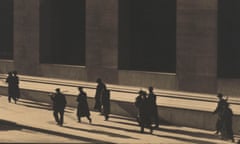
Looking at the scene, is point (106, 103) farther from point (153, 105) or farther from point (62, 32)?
point (62, 32)

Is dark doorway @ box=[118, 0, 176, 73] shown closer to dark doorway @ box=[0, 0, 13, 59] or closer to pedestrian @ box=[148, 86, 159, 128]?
pedestrian @ box=[148, 86, 159, 128]

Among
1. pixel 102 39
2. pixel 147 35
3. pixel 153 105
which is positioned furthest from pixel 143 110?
pixel 102 39

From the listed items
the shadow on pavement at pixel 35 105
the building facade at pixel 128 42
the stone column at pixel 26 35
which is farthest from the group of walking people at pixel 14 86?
the stone column at pixel 26 35

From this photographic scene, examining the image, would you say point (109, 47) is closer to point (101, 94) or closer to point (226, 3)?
point (101, 94)

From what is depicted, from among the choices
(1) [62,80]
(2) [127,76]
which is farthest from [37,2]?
(2) [127,76]

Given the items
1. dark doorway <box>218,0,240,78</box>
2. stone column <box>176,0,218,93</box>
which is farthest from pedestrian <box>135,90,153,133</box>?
dark doorway <box>218,0,240,78</box>

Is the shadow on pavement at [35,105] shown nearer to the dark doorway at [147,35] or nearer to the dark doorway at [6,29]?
the dark doorway at [147,35]

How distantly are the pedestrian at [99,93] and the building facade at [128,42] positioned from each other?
11.4 feet

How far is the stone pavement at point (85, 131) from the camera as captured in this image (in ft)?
58.0

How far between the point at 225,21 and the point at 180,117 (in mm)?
5005

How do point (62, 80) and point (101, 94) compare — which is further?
point (62, 80)

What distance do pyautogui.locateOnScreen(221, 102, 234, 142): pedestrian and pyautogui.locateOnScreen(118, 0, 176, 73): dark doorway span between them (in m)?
7.30

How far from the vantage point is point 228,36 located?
72.8 feet

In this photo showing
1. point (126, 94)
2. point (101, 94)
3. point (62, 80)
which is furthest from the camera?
point (62, 80)
